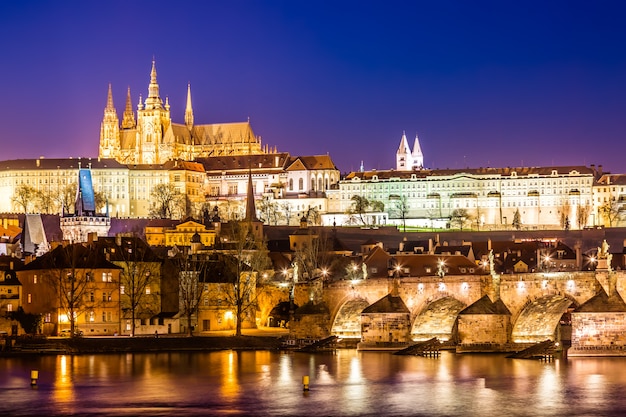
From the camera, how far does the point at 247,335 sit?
2763 inches

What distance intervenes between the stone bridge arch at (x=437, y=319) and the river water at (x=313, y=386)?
103 inches

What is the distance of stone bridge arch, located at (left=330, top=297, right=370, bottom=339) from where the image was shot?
231ft

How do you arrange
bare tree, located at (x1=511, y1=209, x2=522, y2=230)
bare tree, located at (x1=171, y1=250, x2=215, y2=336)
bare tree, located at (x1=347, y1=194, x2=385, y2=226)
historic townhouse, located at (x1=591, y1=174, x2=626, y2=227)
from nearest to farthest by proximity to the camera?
bare tree, located at (x1=171, y1=250, x2=215, y2=336)
bare tree, located at (x1=511, y1=209, x2=522, y2=230)
historic townhouse, located at (x1=591, y1=174, x2=626, y2=227)
bare tree, located at (x1=347, y1=194, x2=385, y2=226)

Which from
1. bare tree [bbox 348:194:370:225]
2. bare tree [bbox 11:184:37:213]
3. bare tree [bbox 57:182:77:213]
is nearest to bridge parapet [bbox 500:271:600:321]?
bare tree [bbox 57:182:77:213]

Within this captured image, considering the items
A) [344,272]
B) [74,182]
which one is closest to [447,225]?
[74,182]

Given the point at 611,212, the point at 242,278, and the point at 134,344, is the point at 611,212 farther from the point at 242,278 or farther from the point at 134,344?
the point at 134,344

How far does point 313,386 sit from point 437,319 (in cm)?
1544

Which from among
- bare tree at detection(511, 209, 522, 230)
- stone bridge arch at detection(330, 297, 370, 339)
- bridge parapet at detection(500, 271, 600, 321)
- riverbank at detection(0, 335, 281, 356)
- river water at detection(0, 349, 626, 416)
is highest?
bare tree at detection(511, 209, 522, 230)

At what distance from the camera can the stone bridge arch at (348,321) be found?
70312 millimetres

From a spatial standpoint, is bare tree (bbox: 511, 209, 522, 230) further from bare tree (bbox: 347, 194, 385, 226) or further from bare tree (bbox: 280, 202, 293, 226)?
bare tree (bbox: 280, 202, 293, 226)

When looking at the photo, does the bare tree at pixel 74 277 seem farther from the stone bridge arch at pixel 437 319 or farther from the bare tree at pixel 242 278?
the stone bridge arch at pixel 437 319

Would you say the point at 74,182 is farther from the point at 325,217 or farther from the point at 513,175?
the point at 513,175

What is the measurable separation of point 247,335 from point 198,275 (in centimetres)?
653

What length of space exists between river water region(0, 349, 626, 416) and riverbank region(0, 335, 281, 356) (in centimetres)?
186
